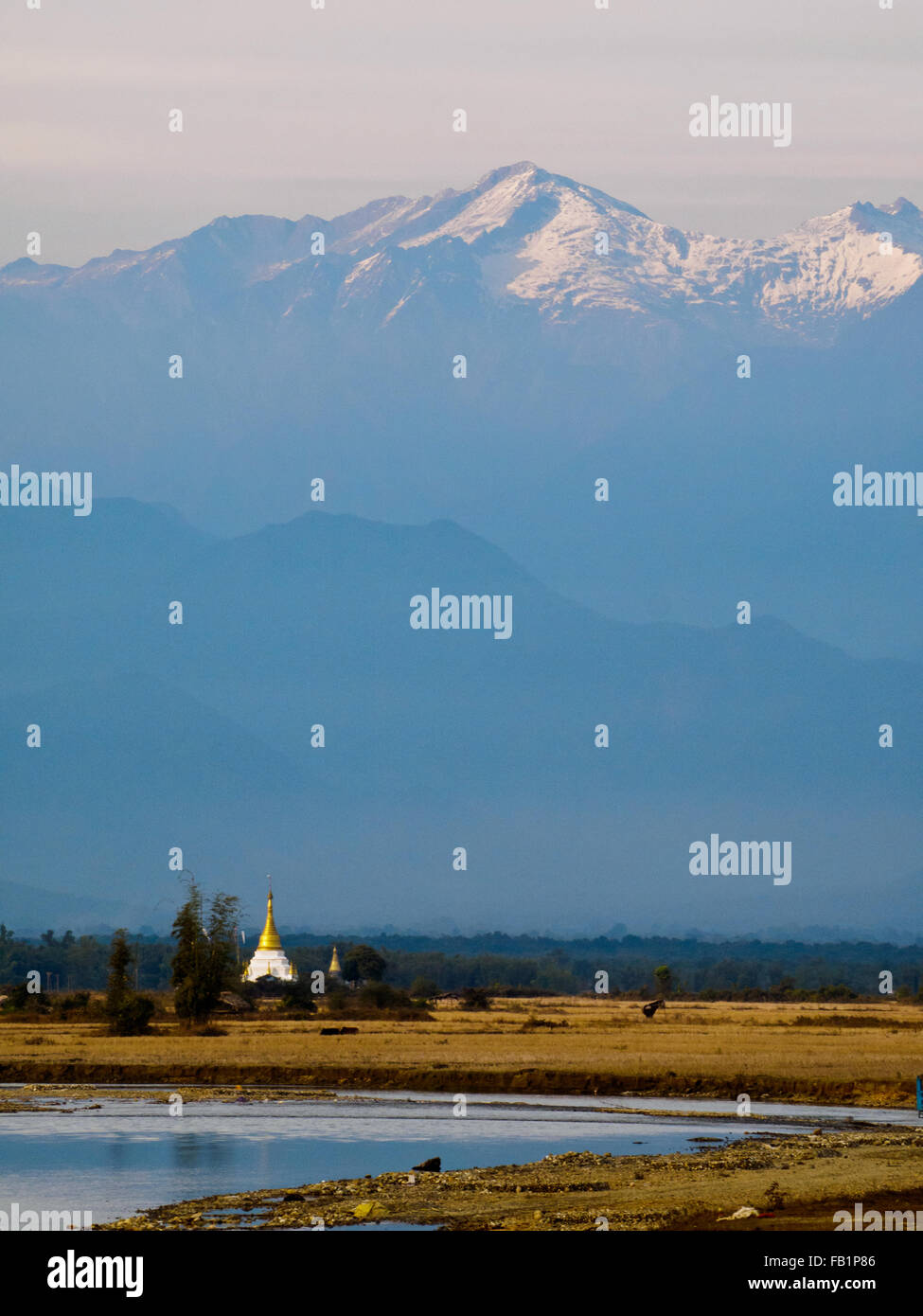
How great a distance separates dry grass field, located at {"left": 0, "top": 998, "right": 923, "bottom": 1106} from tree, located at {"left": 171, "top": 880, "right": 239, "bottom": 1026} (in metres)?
1.54

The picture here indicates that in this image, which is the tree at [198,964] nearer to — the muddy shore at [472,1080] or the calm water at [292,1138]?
the muddy shore at [472,1080]

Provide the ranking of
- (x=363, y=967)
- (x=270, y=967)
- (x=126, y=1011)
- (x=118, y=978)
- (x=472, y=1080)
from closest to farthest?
1. (x=472, y=1080)
2. (x=126, y=1011)
3. (x=118, y=978)
4. (x=270, y=967)
5. (x=363, y=967)

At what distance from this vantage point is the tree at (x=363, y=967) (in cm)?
13650

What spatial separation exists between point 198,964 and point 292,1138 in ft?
136

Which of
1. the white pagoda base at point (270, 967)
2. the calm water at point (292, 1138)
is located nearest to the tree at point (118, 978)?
the calm water at point (292, 1138)

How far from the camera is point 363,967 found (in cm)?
13712

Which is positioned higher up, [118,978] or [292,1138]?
[118,978]

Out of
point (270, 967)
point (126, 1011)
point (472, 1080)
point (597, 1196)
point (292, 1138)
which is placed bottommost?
point (270, 967)


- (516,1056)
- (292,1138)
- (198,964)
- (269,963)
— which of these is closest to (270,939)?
(269,963)

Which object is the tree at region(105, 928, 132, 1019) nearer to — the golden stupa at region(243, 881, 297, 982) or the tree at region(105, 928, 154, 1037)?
the tree at region(105, 928, 154, 1037)

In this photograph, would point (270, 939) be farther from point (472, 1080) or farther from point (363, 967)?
point (472, 1080)
